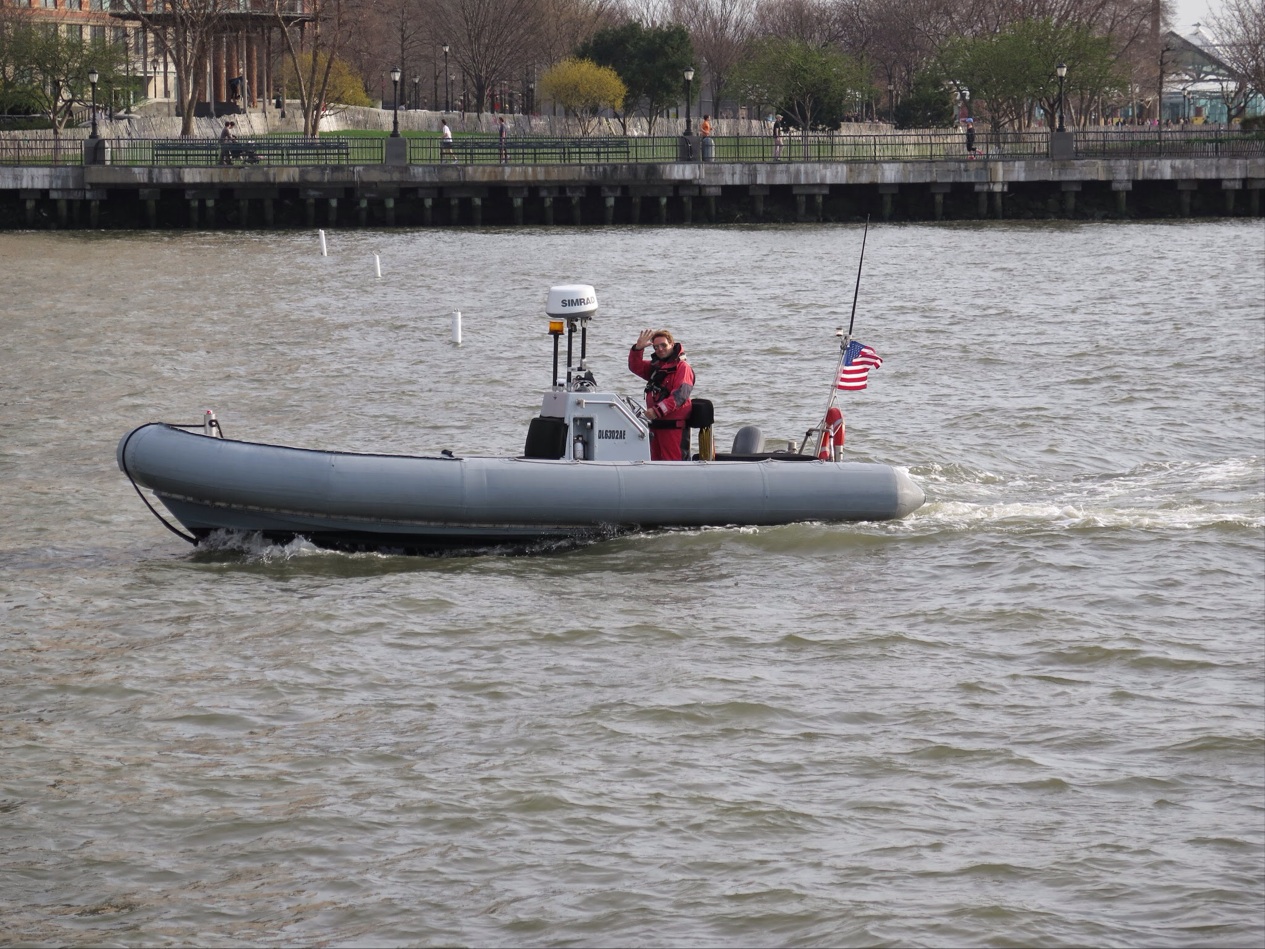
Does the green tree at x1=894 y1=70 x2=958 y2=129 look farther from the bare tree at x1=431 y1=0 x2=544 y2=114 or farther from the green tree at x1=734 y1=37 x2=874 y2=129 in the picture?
the bare tree at x1=431 y1=0 x2=544 y2=114

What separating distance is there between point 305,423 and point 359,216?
33.6m

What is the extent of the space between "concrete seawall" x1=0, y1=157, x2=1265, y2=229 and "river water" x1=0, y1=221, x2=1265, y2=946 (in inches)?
1175

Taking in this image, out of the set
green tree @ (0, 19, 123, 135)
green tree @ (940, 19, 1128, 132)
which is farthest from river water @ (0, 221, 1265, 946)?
green tree @ (940, 19, 1128, 132)

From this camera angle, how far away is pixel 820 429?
647 inches

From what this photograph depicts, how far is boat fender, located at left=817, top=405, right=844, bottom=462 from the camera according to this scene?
1622cm

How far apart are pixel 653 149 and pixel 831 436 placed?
140ft

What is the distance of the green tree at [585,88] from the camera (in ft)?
263

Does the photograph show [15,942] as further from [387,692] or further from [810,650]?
[810,650]

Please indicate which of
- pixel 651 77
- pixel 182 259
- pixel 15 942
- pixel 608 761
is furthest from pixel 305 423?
pixel 651 77

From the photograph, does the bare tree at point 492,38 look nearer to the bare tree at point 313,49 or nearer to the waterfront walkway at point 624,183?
the bare tree at point 313,49

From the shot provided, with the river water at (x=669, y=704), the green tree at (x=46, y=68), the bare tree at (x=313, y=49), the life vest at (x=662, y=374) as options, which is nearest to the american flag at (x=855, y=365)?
the river water at (x=669, y=704)

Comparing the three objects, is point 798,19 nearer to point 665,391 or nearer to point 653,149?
point 653,149

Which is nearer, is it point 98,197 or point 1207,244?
point 1207,244

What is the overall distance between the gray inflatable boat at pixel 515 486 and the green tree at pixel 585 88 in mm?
64335
